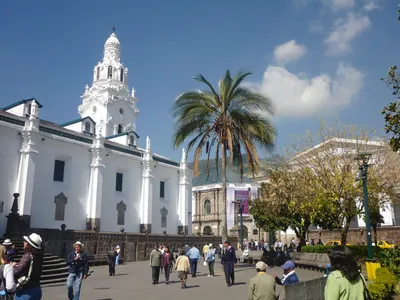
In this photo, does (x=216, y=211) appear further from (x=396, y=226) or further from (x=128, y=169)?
(x=396, y=226)

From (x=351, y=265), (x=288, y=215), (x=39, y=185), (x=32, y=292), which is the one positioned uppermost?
(x=39, y=185)

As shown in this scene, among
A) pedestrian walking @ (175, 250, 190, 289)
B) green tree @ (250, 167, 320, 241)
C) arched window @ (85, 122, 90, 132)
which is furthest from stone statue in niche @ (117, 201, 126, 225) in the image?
pedestrian walking @ (175, 250, 190, 289)

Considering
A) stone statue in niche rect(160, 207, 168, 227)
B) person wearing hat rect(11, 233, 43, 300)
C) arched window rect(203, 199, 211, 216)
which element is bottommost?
person wearing hat rect(11, 233, 43, 300)

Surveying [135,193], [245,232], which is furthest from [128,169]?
[245,232]

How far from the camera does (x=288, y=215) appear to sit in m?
26.2

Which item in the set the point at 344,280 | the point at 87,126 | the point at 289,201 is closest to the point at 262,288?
the point at 344,280

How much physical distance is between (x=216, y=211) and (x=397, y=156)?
3773 centimetres

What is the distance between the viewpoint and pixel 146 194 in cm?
3550

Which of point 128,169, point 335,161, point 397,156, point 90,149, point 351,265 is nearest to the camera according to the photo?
point 351,265

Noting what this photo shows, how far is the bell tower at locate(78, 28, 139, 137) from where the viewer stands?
41.0 m

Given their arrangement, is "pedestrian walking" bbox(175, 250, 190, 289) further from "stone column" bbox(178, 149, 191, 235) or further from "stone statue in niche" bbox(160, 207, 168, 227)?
"stone column" bbox(178, 149, 191, 235)

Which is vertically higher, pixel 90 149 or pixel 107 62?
pixel 107 62

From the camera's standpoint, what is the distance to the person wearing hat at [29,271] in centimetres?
459

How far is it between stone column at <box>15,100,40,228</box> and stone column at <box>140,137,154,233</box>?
11599mm
